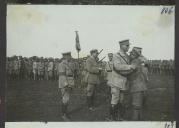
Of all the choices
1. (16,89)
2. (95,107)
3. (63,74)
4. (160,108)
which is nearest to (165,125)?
(160,108)

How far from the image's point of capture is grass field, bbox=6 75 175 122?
357 centimetres

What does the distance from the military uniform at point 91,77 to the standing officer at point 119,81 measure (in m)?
0.12

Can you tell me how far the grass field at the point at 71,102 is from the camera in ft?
11.7

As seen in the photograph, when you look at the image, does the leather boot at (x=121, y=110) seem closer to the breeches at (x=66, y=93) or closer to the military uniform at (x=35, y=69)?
the breeches at (x=66, y=93)

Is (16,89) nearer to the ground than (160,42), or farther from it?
nearer to the ground

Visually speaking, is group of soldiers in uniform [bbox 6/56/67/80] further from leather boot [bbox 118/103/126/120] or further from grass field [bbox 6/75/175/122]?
leather boot [bbox 118/103/126/120]

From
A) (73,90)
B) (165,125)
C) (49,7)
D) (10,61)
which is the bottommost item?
(165,125)

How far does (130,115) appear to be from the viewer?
11.9 ft

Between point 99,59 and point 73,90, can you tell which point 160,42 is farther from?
point 73,90

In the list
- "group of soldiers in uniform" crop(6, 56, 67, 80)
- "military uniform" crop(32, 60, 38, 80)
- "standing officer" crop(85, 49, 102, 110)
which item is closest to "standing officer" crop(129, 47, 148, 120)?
"standing officer" crop(85, 49, 102, 110)

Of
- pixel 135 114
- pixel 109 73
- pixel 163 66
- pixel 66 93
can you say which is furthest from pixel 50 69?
pixel 163 66

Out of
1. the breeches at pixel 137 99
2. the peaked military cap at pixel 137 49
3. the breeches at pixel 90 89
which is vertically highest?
the peaked military cap at pixel 137 49

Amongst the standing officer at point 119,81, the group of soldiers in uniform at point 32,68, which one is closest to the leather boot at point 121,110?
the standing officer at point 119,81

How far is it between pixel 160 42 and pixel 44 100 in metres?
1.00
